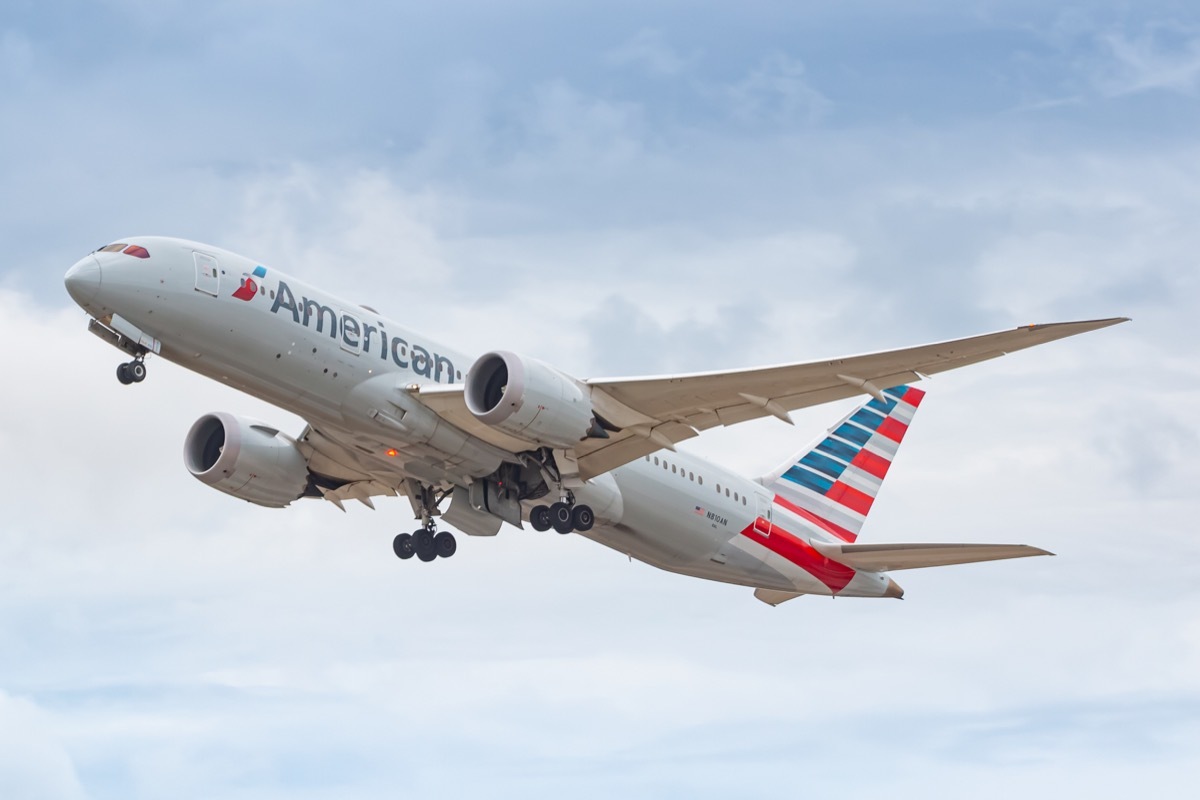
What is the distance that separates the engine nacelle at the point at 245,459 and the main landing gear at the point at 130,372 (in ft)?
19.8

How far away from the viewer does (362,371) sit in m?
30.8

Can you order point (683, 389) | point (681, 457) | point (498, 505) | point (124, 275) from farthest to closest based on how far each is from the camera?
point (681, 457)
point (498, 505)
point (683, 389)
point (124, 275)

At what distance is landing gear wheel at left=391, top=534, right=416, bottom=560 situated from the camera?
Result: 36.9 metres

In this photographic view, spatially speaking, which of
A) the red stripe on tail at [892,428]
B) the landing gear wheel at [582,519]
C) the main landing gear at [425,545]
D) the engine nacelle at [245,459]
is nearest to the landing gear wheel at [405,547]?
the main landing gear at [425,545]

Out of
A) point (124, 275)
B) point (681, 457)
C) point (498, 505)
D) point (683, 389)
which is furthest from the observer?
point (681, 457)

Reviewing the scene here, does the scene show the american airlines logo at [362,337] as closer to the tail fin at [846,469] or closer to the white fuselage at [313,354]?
the white fuselage at [313,354]

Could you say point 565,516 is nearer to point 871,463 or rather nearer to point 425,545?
point 425,545

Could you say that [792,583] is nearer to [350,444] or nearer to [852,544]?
[852,544]

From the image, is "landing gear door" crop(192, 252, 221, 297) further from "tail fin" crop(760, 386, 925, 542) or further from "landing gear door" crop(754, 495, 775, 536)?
"tail fin" crop(760, 386, 925, 542)

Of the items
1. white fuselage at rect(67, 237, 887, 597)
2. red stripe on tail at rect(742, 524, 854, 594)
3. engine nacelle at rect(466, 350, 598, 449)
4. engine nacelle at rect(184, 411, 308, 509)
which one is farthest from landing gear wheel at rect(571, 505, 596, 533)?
engine nacelle at rect(184, 411, 308, 509)

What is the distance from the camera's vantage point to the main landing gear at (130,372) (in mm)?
29250

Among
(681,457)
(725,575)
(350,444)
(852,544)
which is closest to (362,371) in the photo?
(350,444)

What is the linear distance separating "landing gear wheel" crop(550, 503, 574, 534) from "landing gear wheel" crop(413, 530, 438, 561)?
4294 mm

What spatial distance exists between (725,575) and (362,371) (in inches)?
436
